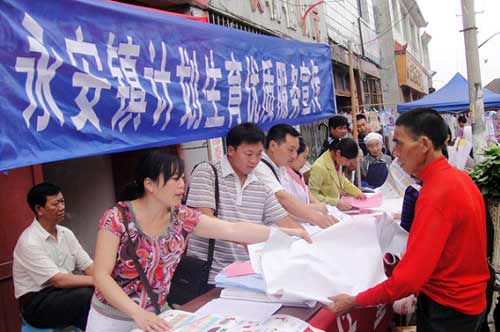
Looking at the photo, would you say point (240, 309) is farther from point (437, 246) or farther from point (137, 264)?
point (437, 246)

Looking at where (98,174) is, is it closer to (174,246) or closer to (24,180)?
(24,180)

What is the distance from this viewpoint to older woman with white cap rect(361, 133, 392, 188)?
5.58 m

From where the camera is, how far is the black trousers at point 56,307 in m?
2.82

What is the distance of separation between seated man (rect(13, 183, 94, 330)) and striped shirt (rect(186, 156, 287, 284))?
0.93m

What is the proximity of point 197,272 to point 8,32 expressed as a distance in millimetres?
1468

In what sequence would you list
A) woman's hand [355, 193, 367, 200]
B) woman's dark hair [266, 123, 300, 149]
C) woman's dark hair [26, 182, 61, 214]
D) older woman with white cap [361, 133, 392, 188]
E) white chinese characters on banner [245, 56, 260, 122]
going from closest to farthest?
woman's dark hair [26, 182, 61, 214]
woman's dark hair [266, 123, 300, 149]
white chinese characters on banner [245, 56, 260, 122]
woman's hand [355, 193, 367, 200]
older woman with white cap [361, 133, 392, 188]

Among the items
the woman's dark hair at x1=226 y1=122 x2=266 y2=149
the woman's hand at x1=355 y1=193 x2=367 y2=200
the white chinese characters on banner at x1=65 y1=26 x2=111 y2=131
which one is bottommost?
the woman's hand at x1=355 y1=193 x2=367 y2=200

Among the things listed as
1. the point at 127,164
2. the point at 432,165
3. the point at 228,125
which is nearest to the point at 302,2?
the point at 127,164

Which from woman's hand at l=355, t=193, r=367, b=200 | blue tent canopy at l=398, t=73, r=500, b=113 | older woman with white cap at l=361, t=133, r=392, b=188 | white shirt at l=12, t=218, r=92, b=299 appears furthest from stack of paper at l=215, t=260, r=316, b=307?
blue tent canopy at l=398, t=73, r=500, b=113

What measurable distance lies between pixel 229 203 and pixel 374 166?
346 centimetres

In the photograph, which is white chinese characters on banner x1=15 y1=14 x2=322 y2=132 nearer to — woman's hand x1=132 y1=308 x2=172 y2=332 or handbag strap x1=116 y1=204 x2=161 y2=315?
handbag strap x1=116 y1=204 x2=161 y2=315

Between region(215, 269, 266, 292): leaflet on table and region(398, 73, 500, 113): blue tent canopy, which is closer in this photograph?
region(215, 269, 266, 292): leaflet on table

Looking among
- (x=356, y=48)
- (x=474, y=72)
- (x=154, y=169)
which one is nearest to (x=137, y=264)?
(x=154, y=169)

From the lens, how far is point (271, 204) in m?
2.70
